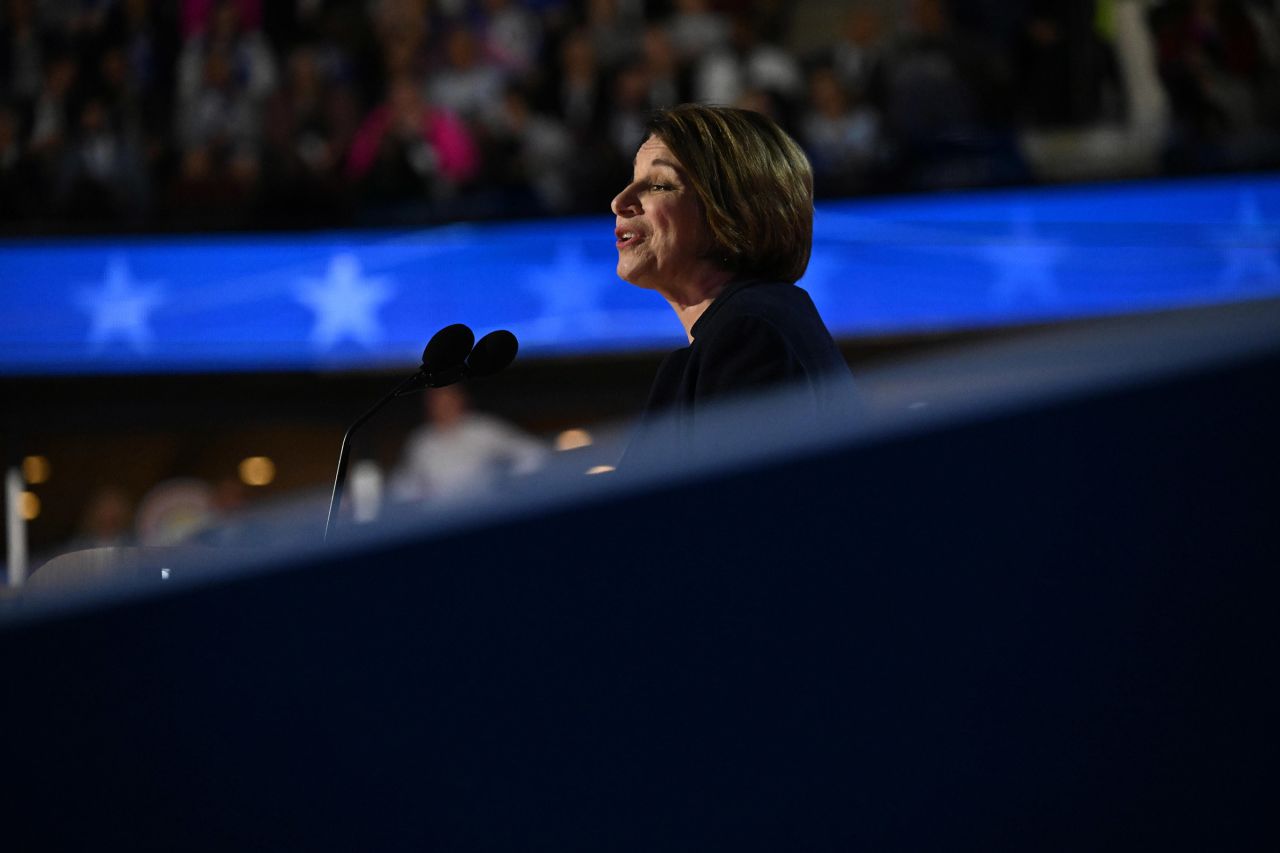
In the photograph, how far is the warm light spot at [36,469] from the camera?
5.59m

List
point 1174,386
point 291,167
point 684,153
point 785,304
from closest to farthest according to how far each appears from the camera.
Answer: point 1174,386
point 785,304
point 684,153
point 291,167

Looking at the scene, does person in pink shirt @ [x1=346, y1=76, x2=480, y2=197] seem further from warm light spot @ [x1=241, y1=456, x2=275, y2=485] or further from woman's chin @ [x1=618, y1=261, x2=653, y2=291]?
woman's chin @ [x1=618, y1=261, x2=653, y2=291]

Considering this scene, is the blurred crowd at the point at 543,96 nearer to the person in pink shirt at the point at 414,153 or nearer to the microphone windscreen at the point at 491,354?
the person in pink shirt at the point at 414,153

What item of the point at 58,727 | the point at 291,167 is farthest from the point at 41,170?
the point at 58,727

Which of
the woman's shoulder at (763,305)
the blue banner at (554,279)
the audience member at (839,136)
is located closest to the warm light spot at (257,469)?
the blue banner at (554,279)

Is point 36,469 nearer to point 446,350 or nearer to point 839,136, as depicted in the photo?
point 839,136

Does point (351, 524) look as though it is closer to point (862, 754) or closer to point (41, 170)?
point (862, 754)

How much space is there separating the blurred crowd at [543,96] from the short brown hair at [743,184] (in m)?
3.47

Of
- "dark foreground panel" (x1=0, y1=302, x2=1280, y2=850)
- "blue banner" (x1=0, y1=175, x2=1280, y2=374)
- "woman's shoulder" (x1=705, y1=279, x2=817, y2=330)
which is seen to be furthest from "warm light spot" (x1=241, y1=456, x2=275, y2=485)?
"dark foreground panel" (x1=0, y1=302, x2=1280, y2=850)

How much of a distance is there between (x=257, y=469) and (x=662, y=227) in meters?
4.47

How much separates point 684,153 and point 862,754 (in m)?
0.88

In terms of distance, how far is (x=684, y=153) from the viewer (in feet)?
4.13

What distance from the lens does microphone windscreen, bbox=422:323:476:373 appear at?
1369 mm

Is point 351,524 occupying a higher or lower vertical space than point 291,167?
lower
